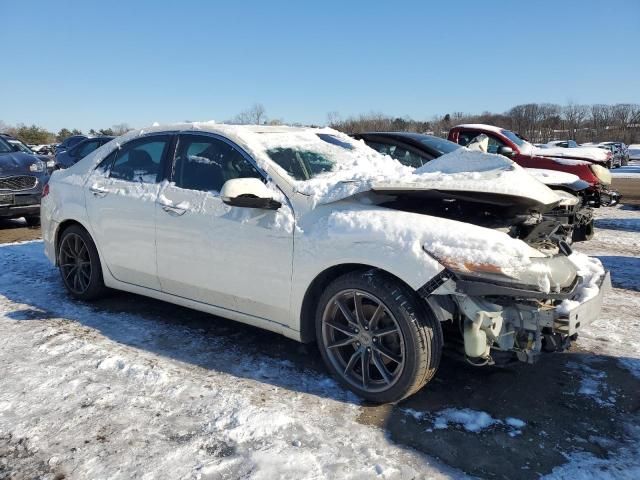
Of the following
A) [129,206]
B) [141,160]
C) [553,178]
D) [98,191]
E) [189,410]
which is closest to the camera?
[189,410]

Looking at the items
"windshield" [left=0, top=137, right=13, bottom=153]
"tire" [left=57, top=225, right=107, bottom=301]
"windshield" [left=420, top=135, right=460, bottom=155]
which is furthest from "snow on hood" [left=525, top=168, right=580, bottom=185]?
"windshield" [left=0, top=137, right=13, bottom=153]

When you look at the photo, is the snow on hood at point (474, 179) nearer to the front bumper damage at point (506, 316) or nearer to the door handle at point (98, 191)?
the front bumper damage at point (506, 316)

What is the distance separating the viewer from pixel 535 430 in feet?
9.35

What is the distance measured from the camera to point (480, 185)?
120 inches

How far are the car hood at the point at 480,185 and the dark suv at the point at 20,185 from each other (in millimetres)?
7919

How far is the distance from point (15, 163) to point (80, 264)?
5483 mm

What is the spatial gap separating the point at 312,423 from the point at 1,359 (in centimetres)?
235

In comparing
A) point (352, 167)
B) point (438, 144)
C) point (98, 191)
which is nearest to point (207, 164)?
point (352, 167)

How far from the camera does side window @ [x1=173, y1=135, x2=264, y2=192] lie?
378cm

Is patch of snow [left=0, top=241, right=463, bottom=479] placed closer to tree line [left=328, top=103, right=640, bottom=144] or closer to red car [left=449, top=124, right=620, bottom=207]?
red car [left=449, top=124, right=620, bottom=207]

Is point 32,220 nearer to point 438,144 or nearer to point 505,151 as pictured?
point 438,144

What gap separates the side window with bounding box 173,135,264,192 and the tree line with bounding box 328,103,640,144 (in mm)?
48435

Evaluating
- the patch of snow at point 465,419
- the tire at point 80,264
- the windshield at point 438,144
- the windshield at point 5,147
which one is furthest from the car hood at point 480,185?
the windshield at point 5,147

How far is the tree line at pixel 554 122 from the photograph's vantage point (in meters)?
54.9
